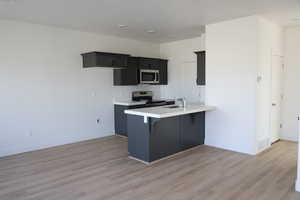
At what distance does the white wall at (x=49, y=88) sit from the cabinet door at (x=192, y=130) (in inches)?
92.2

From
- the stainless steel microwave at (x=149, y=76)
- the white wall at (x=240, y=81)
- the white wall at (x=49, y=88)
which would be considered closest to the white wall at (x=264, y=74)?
the white wall at (x=240, y=81)

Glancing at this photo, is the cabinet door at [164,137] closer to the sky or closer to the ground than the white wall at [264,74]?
closer to the ground

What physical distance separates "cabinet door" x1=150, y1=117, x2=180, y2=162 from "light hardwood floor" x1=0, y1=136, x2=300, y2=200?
183 mm

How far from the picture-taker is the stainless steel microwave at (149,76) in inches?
250

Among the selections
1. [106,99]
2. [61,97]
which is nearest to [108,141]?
[106,99]

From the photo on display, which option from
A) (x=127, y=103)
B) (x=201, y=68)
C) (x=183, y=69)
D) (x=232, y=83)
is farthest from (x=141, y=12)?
(x=183, y=69)

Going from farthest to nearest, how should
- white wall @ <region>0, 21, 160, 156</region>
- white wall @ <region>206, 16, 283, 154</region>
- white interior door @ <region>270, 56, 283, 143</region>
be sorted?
white interior door @ <region>270, 56, 283, 143</region> < white wall @ <region>0, 21, 160, 156</region> < white wall @ <region>206, 16, 283, 154</region>

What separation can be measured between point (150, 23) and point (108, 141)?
294 centimetres

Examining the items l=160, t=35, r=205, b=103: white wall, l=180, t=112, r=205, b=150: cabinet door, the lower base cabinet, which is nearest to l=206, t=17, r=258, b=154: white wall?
l=180, t=112, r=205, b=150: cabinet door

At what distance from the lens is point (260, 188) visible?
117 inches

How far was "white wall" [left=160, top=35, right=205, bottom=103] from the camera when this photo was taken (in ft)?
20.8

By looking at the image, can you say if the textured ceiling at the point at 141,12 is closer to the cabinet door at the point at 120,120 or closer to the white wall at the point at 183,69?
the white wall at the point at 183,69

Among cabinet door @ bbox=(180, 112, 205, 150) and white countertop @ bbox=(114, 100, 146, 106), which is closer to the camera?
cabinet door @ bbox=(180, 112, 205, 150)

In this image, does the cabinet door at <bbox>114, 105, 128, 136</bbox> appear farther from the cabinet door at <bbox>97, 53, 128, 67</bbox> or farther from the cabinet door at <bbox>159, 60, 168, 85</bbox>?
the cabinet door at <bbox>159, 60, 168, 85</bbox>
